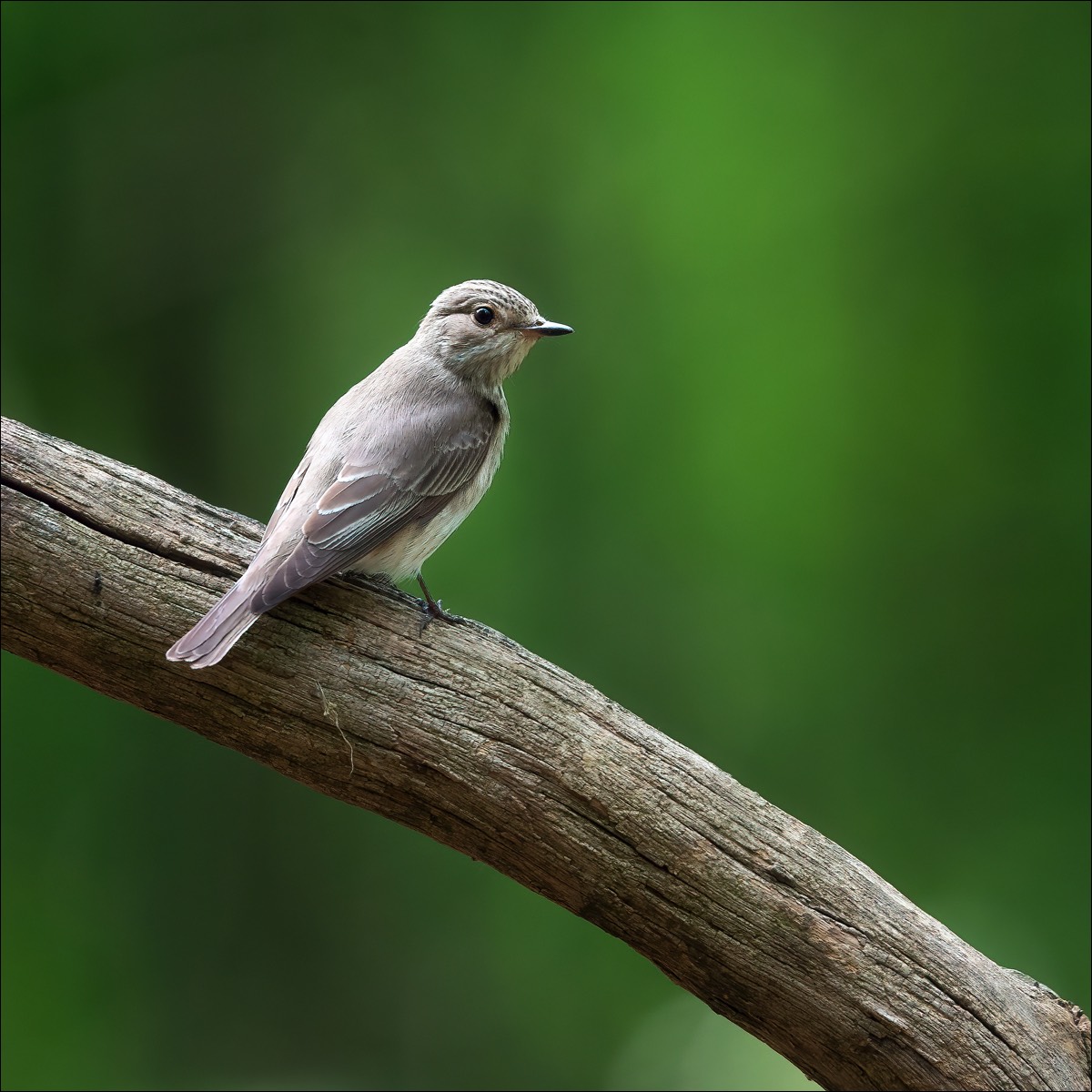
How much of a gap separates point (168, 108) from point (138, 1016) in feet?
14.0

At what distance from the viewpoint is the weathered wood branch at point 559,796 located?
257 centimetres

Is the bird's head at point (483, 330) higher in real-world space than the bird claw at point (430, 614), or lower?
higher

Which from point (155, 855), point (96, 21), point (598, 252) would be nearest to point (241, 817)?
point (155, 855)

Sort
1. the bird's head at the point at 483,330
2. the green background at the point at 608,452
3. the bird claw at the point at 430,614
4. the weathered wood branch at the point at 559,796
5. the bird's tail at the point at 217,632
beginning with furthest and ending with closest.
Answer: the green background at the point at 608,452, the bird's head at the point at 483,330, the bird claw at the point at 430,614, the weathered wood branch at the point at 559,796, the bird's tail at the point at 217,632

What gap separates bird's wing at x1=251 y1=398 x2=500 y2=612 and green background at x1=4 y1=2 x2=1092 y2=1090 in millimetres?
2244

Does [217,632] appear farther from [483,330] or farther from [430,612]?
[483,330]

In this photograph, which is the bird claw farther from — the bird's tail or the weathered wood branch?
the bird's tail

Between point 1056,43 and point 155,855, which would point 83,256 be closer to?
point 155,855

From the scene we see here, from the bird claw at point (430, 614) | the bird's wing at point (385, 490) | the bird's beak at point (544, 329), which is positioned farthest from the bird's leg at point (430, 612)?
the bird's beak at point (544, 329)

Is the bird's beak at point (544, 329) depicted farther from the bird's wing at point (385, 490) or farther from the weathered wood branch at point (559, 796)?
the weathered wood branch at point (559, 796)

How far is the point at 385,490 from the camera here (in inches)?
121

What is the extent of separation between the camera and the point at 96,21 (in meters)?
5.66

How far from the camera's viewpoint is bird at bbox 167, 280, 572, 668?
2.59m

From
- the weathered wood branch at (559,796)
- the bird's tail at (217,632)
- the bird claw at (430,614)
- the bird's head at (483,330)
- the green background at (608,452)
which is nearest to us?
the bird's tail at (217,632)
